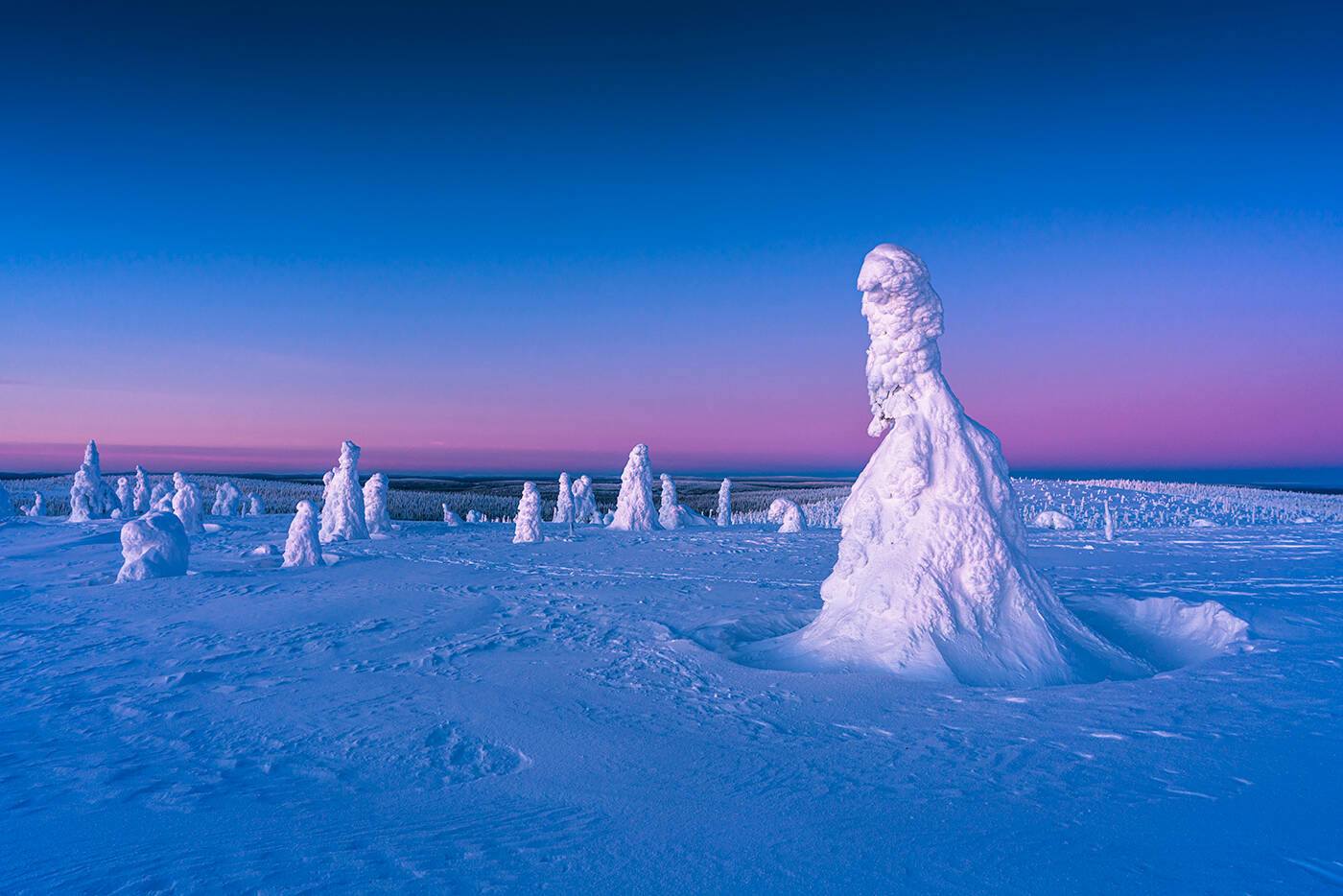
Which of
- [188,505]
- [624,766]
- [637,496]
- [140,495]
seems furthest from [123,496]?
[624,766]

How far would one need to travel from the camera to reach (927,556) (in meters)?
8.96

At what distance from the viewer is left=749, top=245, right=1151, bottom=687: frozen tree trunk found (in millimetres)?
8391

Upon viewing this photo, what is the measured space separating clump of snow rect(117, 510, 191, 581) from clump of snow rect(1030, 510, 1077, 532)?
41.1 metres

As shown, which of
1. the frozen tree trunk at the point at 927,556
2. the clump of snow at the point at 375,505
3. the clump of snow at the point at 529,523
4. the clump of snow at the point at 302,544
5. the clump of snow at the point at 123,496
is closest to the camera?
the frozen tree trunk at the point at 927,556

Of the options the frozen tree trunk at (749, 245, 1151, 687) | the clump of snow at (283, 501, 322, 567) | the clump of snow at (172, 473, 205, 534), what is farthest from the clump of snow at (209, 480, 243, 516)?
the frozen tree trunk at (749, 245, 1151, 687)

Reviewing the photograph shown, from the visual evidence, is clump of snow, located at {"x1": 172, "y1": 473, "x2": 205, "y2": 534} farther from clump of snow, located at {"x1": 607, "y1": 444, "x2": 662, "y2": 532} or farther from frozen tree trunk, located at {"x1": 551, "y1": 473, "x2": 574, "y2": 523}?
clump of snow, located at {"x1": 607, "y1": 444, "x2": 662, "y2": 532}

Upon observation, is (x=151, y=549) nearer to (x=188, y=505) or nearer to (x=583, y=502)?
(x=188, y=505)

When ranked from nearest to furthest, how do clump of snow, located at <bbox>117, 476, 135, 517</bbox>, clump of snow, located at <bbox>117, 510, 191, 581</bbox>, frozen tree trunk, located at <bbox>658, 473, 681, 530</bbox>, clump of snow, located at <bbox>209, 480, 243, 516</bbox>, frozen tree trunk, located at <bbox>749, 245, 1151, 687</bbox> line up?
1. frozen tree trunk, located at <bbox>749, 245, 1151, 687</bbox>
2. clump of snow, located at <bbox>117, 510, 191, 581</bbox>
3. frozen tree trunk, located at <bbox>658, 473, 681, 530</bbox>
4. clump of snow, located at <bbox>209, 480, 243, 516</bbox>
5. clump of snow, located at <bbox>117, 476, 135, 517</bbox>

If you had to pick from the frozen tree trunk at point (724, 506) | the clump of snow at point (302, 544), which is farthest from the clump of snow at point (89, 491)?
the frozen tree trunk at point (724, 506)

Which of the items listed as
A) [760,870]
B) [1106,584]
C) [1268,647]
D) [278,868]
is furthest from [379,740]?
[1106,584]

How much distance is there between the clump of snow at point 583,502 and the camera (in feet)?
150

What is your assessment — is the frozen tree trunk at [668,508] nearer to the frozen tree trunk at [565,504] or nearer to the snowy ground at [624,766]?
the frozen tree trunk at [565,504]

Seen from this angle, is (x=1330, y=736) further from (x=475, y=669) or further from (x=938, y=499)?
(x=475, y=669)

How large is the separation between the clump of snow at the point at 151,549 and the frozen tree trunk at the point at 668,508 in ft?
82.1
